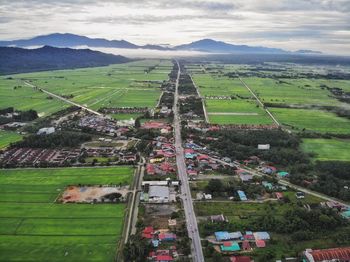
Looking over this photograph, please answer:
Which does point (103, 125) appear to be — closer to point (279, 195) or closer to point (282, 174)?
point (282, 174)

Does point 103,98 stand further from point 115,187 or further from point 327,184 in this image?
point 327,184

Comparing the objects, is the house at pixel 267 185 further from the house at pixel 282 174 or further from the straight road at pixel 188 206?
the straight road at pixel 188 206

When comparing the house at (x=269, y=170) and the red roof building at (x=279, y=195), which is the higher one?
the red roof building at (x=279, y=195)

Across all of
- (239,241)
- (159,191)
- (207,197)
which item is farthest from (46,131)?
(239,241)

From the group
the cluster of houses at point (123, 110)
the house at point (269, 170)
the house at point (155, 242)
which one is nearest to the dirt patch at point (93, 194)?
the house at point (155, 242)

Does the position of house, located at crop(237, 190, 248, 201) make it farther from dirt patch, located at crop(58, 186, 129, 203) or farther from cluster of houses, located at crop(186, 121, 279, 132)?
cluster of houses, located at crop(186, 121, 279, 132)

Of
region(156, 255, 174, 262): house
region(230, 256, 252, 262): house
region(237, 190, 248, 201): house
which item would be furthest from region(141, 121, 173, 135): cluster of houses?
region(230, 256, 252, 262): house

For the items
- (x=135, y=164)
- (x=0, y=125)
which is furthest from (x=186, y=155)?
(x=0, y=125)
